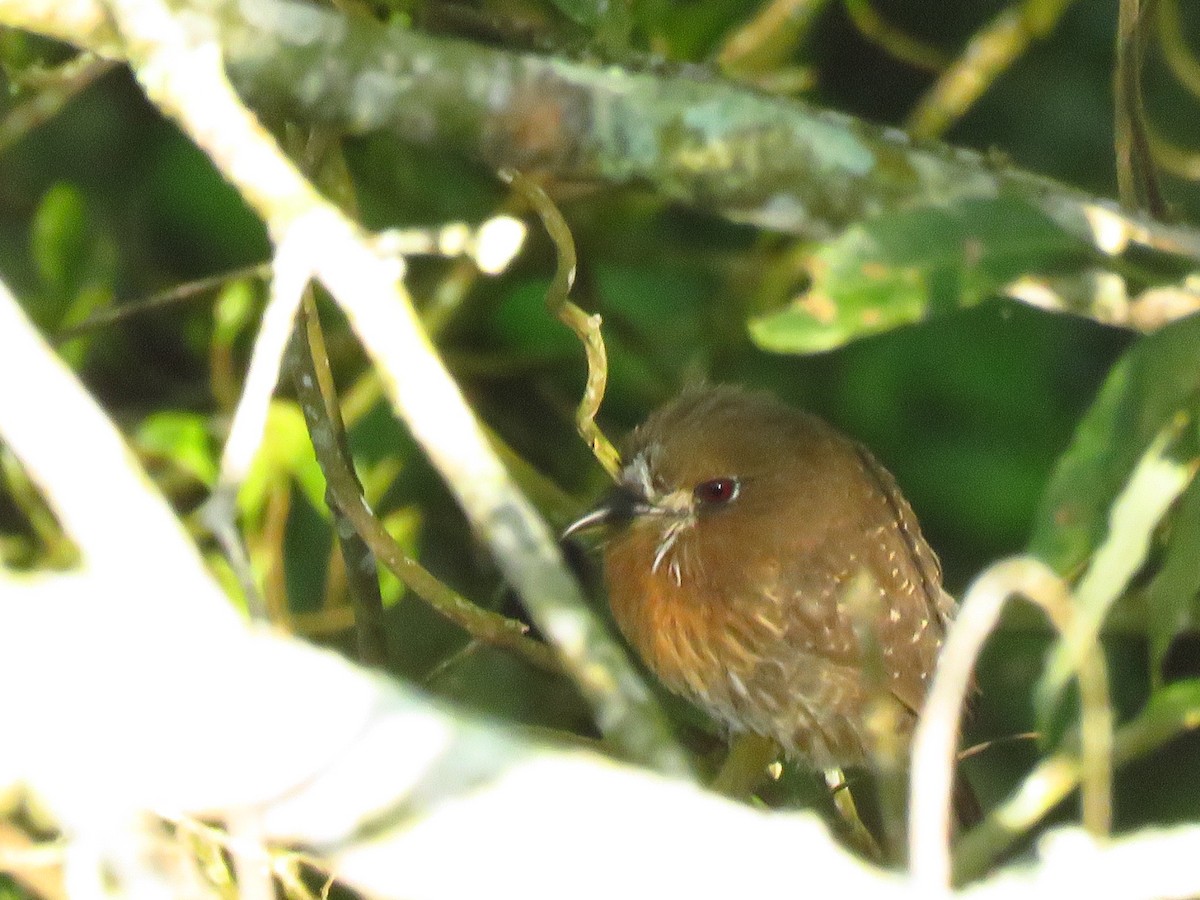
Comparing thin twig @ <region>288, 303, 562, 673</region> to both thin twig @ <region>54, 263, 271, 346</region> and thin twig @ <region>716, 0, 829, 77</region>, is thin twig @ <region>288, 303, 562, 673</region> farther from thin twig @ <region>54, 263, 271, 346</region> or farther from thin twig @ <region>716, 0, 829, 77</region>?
thin twig @ <region>716, 0, 829, 77</region>

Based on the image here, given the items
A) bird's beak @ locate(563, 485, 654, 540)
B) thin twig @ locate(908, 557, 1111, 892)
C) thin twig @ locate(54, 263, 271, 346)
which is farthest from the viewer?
bird's beak @ locate(563, 485, 654, 540)

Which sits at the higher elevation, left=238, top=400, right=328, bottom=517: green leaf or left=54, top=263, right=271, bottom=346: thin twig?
left=54, top=263, right=271, bottom=346: thin twig

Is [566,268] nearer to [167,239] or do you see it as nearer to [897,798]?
[897,798]

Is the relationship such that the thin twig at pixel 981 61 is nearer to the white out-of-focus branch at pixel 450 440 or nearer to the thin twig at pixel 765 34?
the thin twig at pixel 765 34

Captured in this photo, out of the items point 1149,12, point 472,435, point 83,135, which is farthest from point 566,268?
point 83,135

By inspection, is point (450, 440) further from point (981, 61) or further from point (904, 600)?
point (981, 61)

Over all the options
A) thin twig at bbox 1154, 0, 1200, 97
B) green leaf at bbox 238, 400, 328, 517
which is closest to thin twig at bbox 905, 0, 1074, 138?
thin twig at bbox 1154, 0, 1200, 97

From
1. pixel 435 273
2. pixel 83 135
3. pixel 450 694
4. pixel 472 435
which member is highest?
pixel 83 135

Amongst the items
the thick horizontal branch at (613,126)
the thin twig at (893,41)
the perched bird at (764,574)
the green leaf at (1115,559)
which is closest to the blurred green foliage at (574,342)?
the thin twig at (893,41)
